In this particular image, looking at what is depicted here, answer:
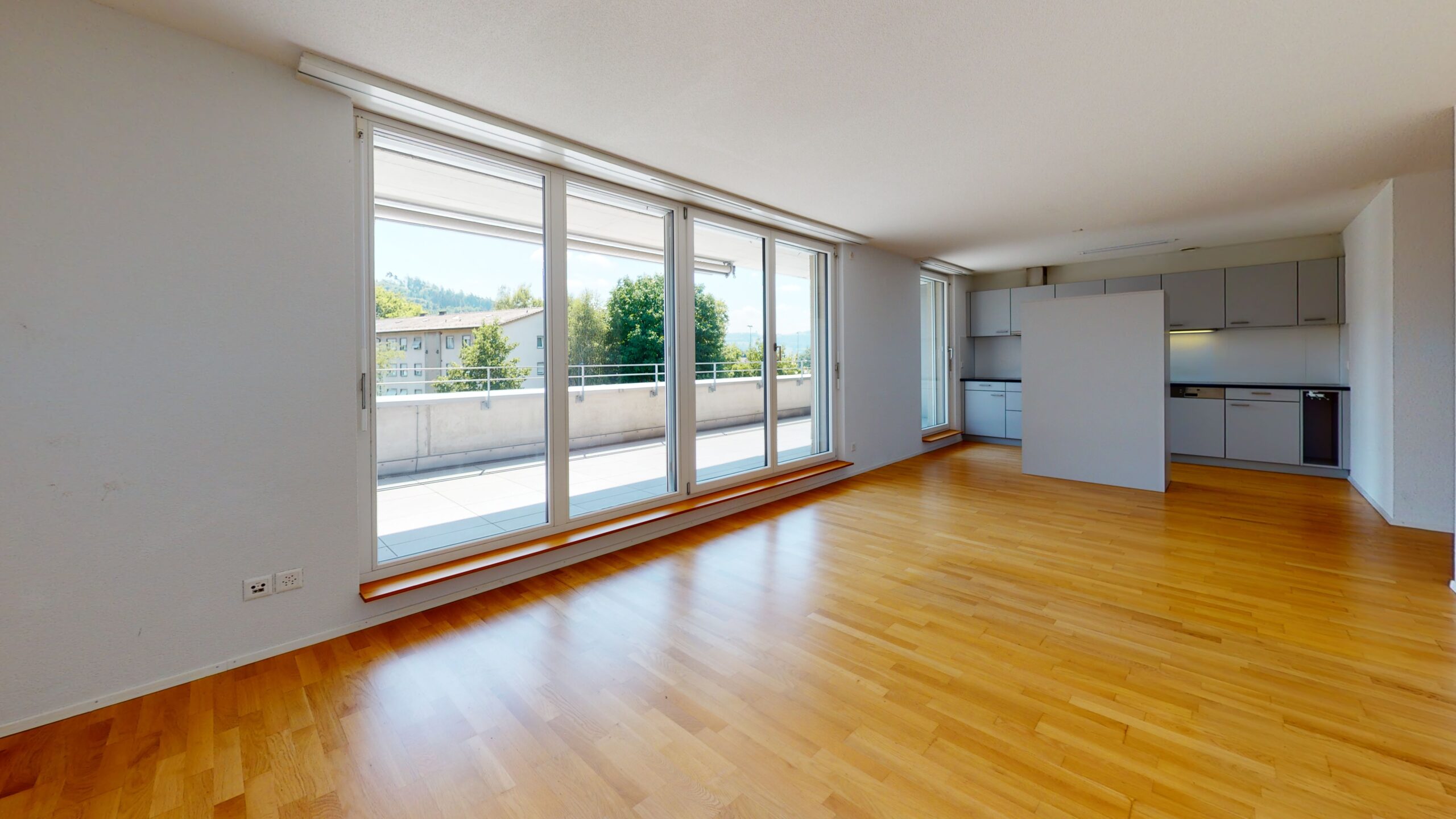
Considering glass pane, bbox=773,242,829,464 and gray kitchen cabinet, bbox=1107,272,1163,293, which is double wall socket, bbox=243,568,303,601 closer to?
glass pane, bbox=773,242,829,464

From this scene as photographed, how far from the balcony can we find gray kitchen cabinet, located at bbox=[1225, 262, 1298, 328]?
19.2ft

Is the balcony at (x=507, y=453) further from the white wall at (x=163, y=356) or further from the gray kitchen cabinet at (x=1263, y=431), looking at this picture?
the gray kitchen cabinet at (x=1263, y=431)

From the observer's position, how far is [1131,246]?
6207 millimetres

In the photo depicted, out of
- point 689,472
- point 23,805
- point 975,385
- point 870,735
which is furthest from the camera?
point 975,385

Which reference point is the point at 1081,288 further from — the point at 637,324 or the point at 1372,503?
the point at 637,324

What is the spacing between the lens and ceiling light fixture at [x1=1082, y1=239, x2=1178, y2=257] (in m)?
5.90

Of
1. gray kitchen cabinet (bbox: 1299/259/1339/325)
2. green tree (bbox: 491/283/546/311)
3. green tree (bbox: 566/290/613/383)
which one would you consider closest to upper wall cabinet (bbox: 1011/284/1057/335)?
gray kitchen cabinet (bbox: 1299/259/1339/325)

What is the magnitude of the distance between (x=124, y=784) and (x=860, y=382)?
5.67 meters

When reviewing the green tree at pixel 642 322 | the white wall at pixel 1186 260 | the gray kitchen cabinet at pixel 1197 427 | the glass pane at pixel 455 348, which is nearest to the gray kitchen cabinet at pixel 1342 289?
the white wall at pixel 1186 260

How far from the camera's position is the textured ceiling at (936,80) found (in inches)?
79.9

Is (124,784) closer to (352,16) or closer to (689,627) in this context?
(689,627)

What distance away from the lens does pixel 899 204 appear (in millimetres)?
4488

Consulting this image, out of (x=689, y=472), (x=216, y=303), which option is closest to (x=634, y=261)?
(x=689, y=472)

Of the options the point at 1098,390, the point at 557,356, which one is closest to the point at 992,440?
the point at 1098,390
